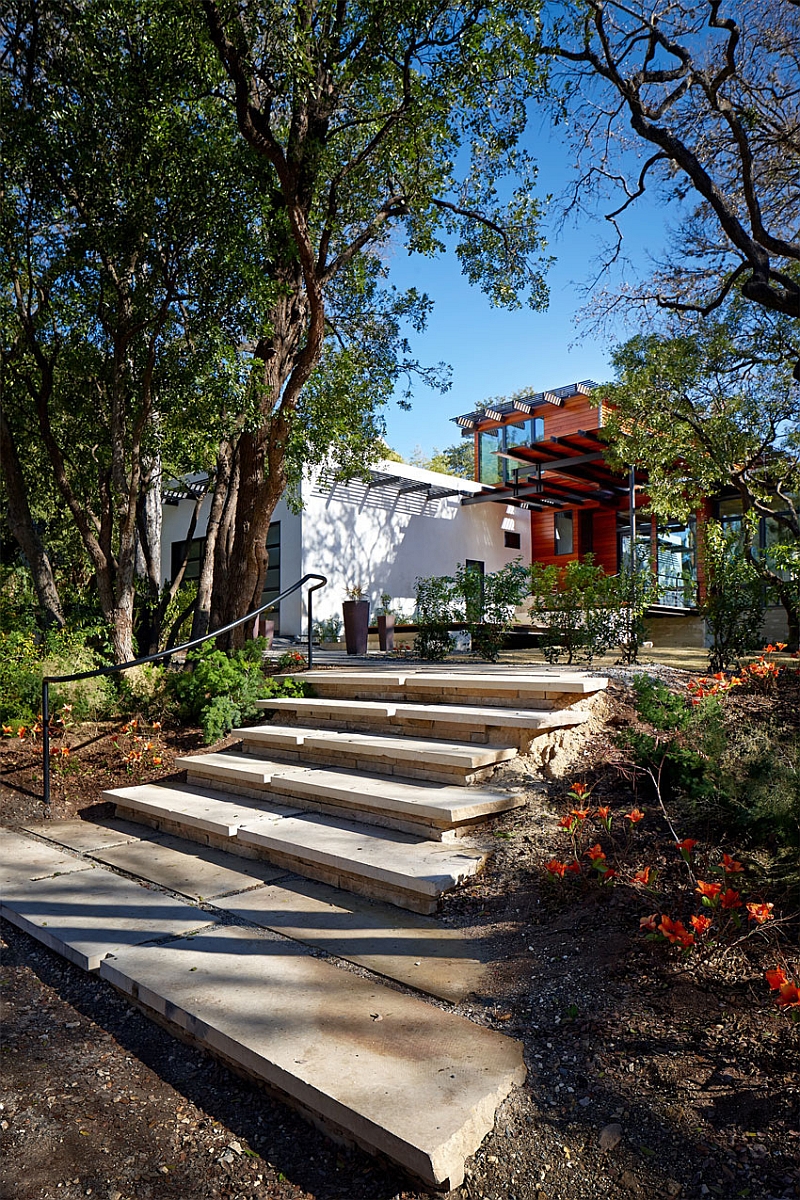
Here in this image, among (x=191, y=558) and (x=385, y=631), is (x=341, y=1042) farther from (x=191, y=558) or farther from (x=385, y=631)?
(x=191, y=558)

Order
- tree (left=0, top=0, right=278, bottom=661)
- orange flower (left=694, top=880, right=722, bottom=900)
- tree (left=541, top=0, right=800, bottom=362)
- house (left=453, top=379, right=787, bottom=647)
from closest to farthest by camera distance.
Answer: orange flower (left=694, top=880, right=722, bottom=900), tree (left=0, top=0, right=278, bottom=661), tree (left=541, top=0, right=800, bottom=362), house (left=453, top=379, right=787, bottom=647)

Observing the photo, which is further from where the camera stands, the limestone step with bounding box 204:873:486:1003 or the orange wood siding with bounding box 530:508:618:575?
the orange wood siding with bounding box 530:508:618:575

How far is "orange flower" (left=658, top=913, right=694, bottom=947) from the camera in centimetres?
229

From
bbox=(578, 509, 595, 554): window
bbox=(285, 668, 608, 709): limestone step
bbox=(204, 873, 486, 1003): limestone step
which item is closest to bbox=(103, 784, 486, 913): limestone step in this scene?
bbox=(204, 873, 486, 1003): limestone step

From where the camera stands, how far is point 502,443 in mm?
19094

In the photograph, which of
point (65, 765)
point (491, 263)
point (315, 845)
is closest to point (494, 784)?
point (315, 845)

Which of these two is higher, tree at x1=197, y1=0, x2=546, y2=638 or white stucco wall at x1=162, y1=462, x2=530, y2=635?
tree at x1=197, y1=0, x2=546, y2=638

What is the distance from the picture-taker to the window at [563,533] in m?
21.9

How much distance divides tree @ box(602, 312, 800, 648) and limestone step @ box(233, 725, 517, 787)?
8995 mm

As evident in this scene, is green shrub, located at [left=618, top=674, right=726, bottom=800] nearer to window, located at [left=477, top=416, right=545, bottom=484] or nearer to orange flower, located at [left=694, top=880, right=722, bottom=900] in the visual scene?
orange flower, located at [left=694, top=880, right=722, bottom=900]

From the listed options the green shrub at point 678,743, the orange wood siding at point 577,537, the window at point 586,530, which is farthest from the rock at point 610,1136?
the window at point 586,530

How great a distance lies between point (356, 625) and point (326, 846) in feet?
26.5

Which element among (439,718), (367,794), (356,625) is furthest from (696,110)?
(367,794)

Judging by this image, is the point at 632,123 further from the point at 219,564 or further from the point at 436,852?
the point at 436,852
